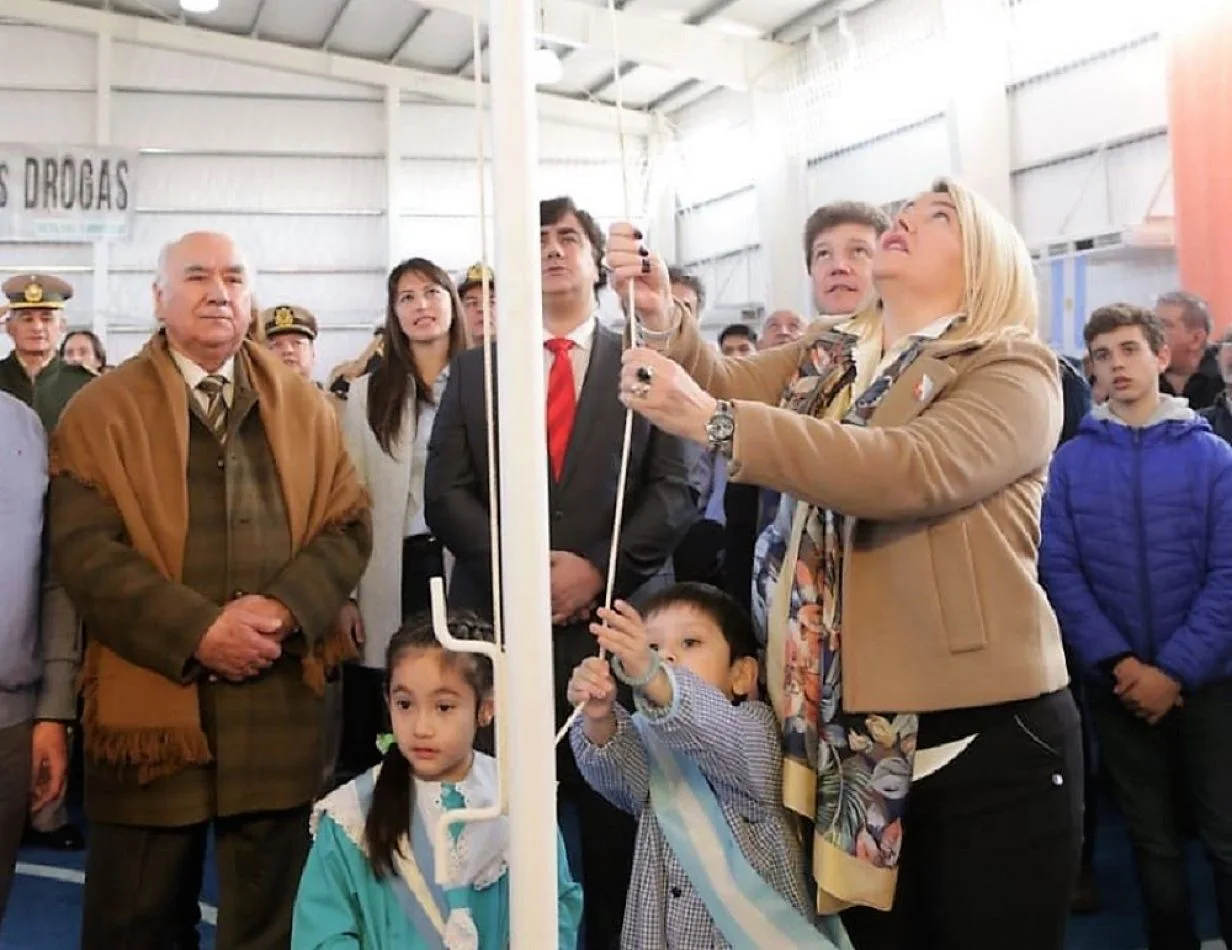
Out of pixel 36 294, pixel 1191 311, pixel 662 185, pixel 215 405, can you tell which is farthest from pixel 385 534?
pixel 662 185

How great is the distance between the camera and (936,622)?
1.33 meters

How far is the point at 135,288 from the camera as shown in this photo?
30.9ft

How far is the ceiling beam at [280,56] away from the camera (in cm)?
912

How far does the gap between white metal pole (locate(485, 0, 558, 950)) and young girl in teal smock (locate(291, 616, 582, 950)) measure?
0.52 metres

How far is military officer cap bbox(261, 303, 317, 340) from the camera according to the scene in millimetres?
3658

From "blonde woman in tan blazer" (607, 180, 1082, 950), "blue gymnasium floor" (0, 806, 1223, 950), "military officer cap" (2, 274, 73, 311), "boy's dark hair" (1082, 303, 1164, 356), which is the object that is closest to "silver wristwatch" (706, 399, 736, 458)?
"blonde woman in tan blazer" (607, 180, 1082, 950)

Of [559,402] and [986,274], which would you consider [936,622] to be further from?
[559,402]

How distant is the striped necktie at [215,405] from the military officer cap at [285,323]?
1.82m

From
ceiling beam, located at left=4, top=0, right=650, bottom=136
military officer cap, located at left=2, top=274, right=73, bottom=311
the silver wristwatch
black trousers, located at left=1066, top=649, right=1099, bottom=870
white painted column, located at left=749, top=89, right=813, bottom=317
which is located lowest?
black trousers, located at left=1066, top=649, right=1099, bottom=870

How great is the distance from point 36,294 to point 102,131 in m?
5.73

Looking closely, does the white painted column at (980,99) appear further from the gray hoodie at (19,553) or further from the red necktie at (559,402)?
the gray hoodie at (19,553)

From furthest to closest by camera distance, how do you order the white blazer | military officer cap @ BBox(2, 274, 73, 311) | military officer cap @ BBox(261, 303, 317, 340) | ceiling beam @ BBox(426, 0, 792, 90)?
1. ceiling beam @ BBox(426, 0, 792, 90)
2. military officer cap @ BBox(2, 274, 73, 311)
3. military officer cap @ BBox(261, 303, 317, 340)
4. the white blazer

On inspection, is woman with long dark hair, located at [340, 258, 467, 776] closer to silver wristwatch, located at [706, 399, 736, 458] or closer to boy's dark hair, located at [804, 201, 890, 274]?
boy's dark hair, located at [804, 201, 890, 274]

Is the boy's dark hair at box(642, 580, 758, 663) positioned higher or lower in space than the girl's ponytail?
higher
